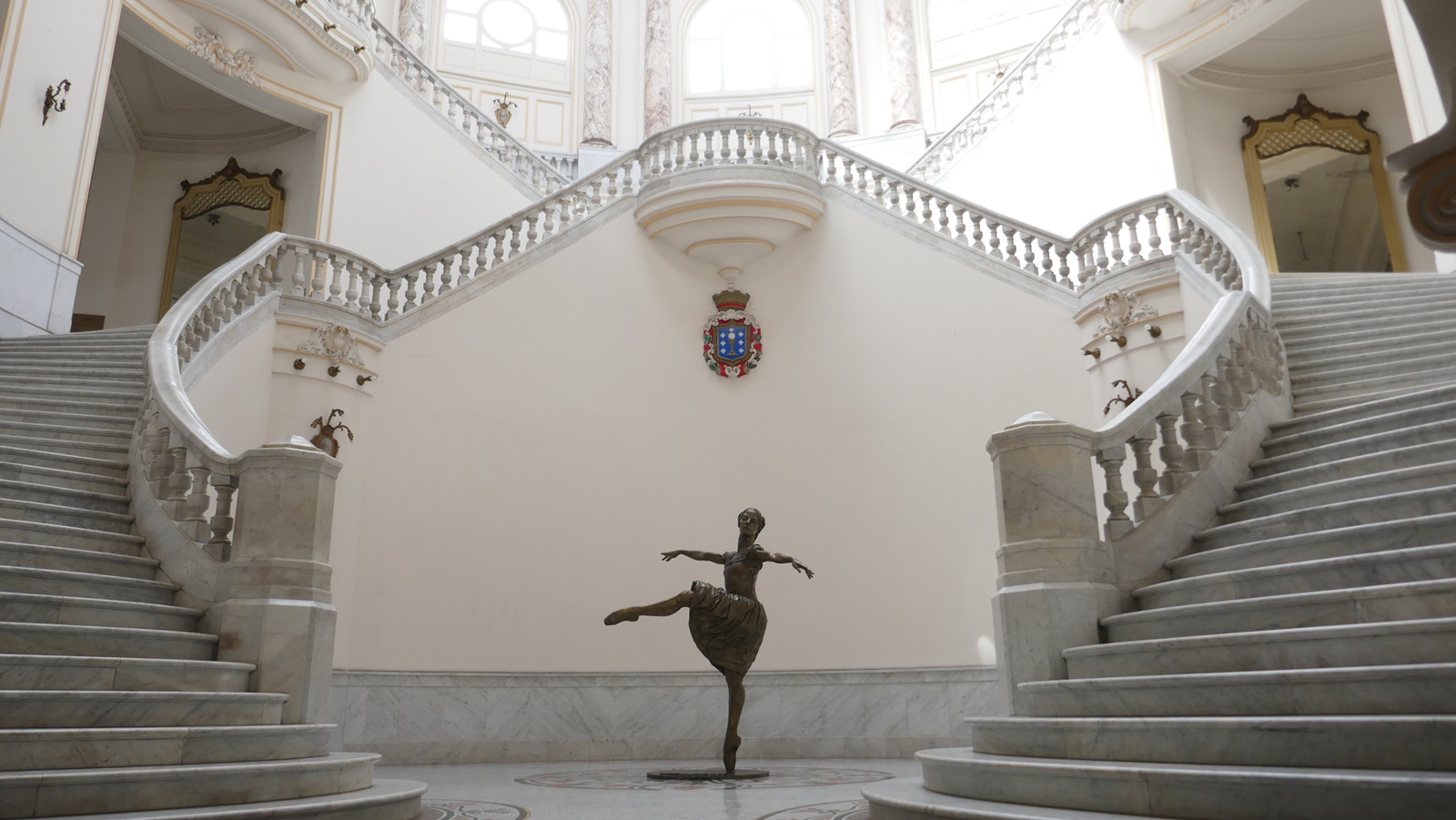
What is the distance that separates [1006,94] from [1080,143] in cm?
141

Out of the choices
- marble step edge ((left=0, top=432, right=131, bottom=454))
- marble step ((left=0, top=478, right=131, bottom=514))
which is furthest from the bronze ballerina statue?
marble step edge ((left=0, top=432, right=131, bottom=454))

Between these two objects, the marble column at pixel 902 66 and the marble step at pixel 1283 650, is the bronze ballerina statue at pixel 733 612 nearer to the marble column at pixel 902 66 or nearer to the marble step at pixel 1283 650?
the marble step at pixel 1283 650

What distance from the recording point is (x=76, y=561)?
5.32 meters

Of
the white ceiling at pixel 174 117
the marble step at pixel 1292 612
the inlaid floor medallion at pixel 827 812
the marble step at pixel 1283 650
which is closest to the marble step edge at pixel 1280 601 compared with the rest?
the marble step at pixel 1292 612

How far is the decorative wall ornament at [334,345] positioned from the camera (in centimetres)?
917

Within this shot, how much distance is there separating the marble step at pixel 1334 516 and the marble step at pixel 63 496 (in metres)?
6.02

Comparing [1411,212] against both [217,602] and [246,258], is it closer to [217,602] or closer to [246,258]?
[217,602]

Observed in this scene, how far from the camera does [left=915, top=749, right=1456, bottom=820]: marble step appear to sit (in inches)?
110

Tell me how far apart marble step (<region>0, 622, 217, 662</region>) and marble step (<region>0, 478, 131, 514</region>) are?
1.47m

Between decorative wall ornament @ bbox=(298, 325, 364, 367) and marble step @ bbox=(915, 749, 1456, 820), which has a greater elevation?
decorative wall ornament @ bbox=(298, 325, 364, 367)

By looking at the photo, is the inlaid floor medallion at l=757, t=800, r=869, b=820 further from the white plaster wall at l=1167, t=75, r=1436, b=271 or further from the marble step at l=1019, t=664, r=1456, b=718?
the white plaster wall at l=1167, t=75, r=1436, b=271

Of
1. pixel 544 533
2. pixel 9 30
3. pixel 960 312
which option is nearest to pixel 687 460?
pixel 544 533

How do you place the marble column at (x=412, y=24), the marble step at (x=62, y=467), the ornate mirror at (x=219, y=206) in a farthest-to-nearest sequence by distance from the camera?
the marble column at (x=412, y=24), the ornate mirror at (x=219, y=206), the marble step at (x=62, y=467)

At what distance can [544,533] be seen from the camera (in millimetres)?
9852
